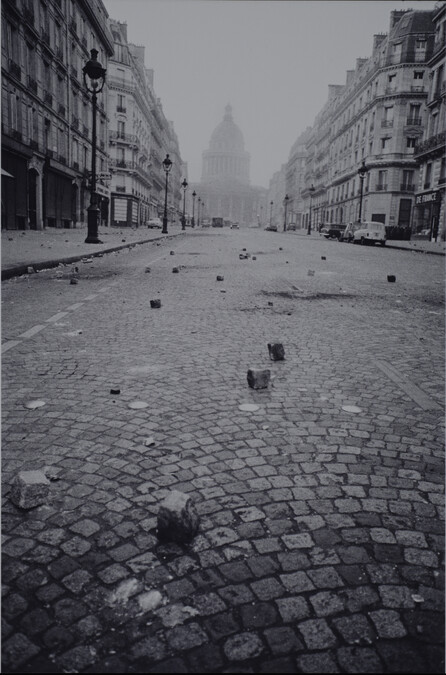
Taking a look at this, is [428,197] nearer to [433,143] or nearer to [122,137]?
[433,143]

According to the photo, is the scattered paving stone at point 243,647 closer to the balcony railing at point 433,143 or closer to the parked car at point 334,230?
the parked car at point 334,230

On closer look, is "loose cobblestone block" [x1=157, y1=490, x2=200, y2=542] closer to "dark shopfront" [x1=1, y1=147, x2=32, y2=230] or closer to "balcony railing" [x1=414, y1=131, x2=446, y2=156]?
"dark shopfront" [x1=1, y1=147, x2=32, y2=230]

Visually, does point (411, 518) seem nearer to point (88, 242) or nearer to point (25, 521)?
point (25, 521)

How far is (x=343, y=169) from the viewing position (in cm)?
7531

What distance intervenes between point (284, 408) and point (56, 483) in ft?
5.28

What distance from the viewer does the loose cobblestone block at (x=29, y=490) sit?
7.68 feet

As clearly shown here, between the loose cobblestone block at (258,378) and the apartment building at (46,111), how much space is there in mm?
19751

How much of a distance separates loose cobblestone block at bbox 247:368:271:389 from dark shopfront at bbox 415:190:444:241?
42.1 meters

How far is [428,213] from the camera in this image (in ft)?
165

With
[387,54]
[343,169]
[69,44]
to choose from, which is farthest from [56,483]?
[343,169]

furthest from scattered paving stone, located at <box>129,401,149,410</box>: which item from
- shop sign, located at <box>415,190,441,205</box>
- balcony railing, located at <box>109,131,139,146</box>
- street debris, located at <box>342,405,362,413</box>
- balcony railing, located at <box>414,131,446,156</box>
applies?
balcony railing, located at <box>109,131,139,146</box>

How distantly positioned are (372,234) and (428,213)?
18.8 metres

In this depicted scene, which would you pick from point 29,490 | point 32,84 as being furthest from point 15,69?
point 29,490

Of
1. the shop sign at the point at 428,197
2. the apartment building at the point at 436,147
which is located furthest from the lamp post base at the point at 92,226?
the shop sign at the point at 428,197
